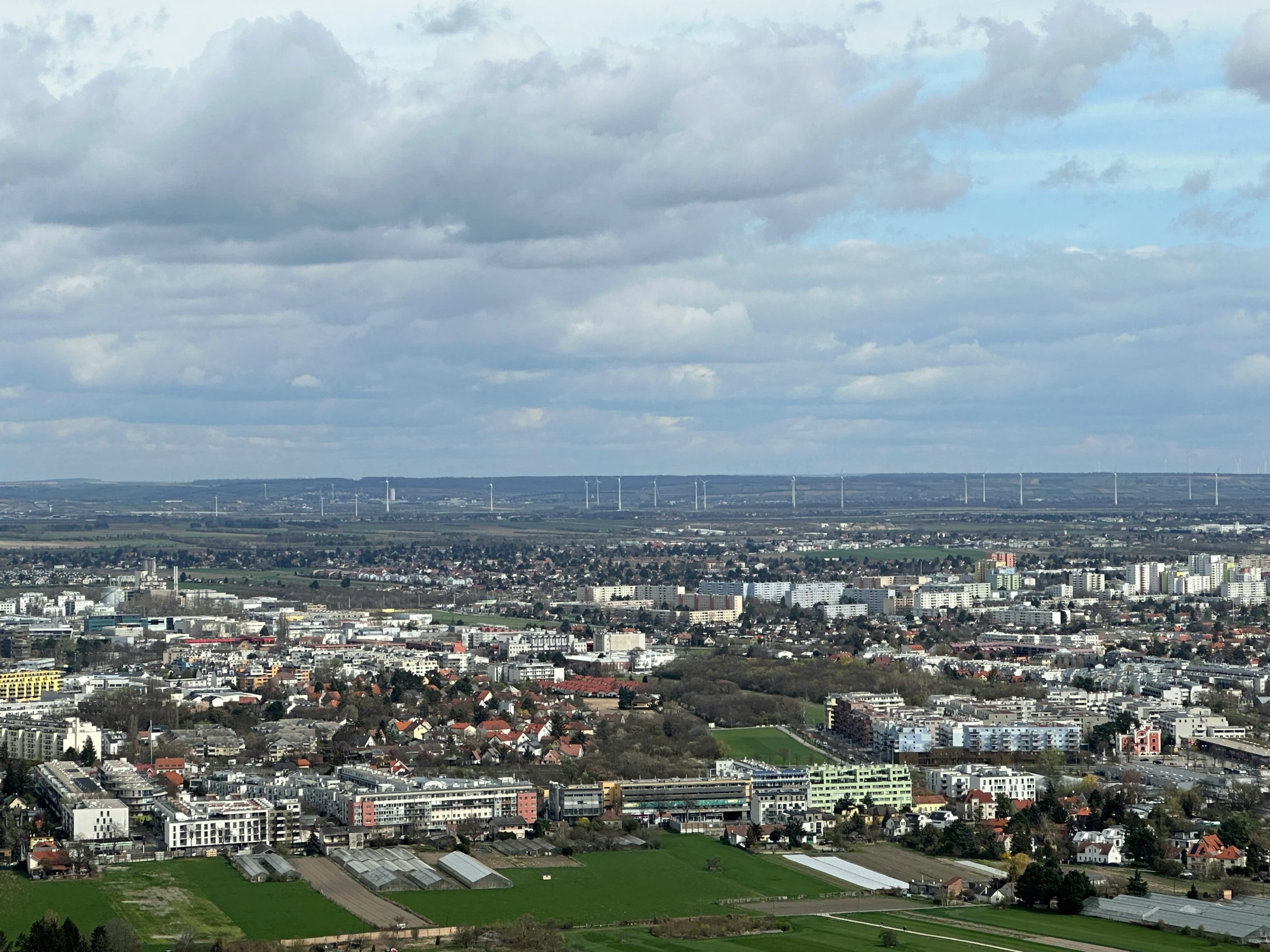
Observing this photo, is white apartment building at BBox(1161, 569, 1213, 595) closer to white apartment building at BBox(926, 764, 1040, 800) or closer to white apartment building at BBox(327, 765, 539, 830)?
white apartment building at BBox(926, 764, 1040, 800)

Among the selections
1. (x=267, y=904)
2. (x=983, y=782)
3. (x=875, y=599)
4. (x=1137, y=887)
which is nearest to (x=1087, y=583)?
(x=875, y=599)

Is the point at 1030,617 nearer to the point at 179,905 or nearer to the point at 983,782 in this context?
the point at 983,782

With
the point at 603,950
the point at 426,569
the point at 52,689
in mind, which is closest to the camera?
the point at 603,950

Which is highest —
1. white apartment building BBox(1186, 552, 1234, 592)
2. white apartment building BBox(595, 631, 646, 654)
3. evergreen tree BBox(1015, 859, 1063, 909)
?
white apartment building BBox(1186, 552, 1234, 592)

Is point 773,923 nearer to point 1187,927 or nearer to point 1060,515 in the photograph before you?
point 1187,927

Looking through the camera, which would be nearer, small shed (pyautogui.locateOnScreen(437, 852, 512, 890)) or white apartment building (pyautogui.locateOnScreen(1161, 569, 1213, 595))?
small shed (pyautogui.locateOnScreen(437, 852, 512, 890))

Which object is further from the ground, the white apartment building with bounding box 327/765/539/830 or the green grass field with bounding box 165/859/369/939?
the white apartment building with bounding box 327/765/539/830

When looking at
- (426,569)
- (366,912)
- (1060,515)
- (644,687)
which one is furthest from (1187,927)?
(1060,515)

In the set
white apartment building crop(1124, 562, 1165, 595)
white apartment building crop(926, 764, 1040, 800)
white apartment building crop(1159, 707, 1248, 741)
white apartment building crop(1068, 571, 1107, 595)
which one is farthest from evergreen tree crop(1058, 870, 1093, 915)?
white apartment building crop(1124, 562, 1165, 595)
